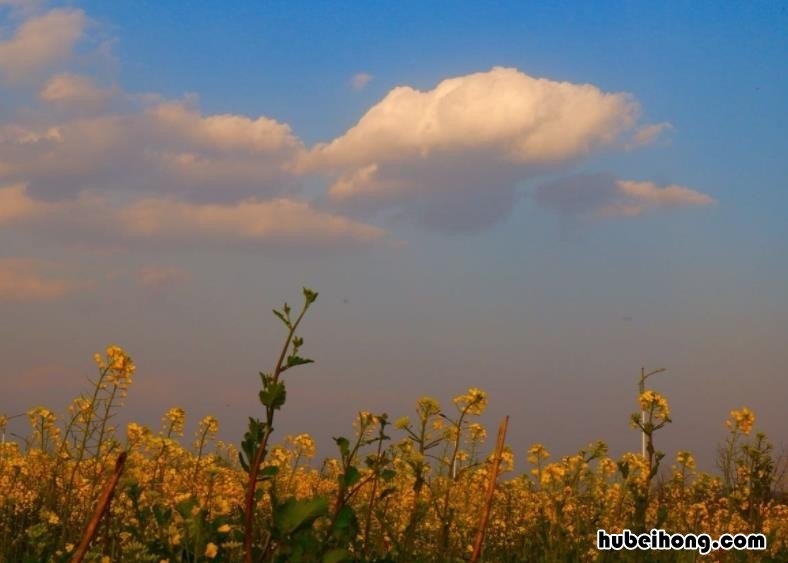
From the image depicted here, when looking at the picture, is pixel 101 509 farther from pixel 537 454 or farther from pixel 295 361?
pixel 537 454

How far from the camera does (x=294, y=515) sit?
7.97 feet

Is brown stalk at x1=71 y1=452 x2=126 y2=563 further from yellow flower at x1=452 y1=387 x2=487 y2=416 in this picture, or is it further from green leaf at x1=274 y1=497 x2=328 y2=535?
yellow flower at x1=452 y1=387 x2=487 y2=416

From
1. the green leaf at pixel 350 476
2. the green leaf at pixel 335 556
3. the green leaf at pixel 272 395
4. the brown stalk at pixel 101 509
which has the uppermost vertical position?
the green leaf at pixel 272 395

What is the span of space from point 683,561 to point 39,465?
21.4 ft

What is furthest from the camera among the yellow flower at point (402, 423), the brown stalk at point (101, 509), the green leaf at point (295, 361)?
the yellow flower at point (402, 423)

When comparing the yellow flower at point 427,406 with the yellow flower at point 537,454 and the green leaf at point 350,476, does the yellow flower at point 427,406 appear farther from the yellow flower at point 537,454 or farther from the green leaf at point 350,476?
the yellow flower at point 537,454

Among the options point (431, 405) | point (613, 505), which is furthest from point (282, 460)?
point (431, 405)

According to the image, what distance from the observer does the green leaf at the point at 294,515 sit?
2398 mm

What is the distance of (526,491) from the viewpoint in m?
9.56

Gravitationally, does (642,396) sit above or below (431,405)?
above

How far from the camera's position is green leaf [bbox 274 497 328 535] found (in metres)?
2.40

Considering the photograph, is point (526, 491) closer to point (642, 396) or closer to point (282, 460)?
point (282, 460)

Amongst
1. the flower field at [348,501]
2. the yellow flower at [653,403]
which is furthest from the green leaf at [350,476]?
the yellow flower at [653,403]

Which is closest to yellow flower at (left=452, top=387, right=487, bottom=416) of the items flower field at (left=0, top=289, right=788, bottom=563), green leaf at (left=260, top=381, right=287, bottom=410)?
flower field at (left=0, top=289, right=788, bottom=563)
